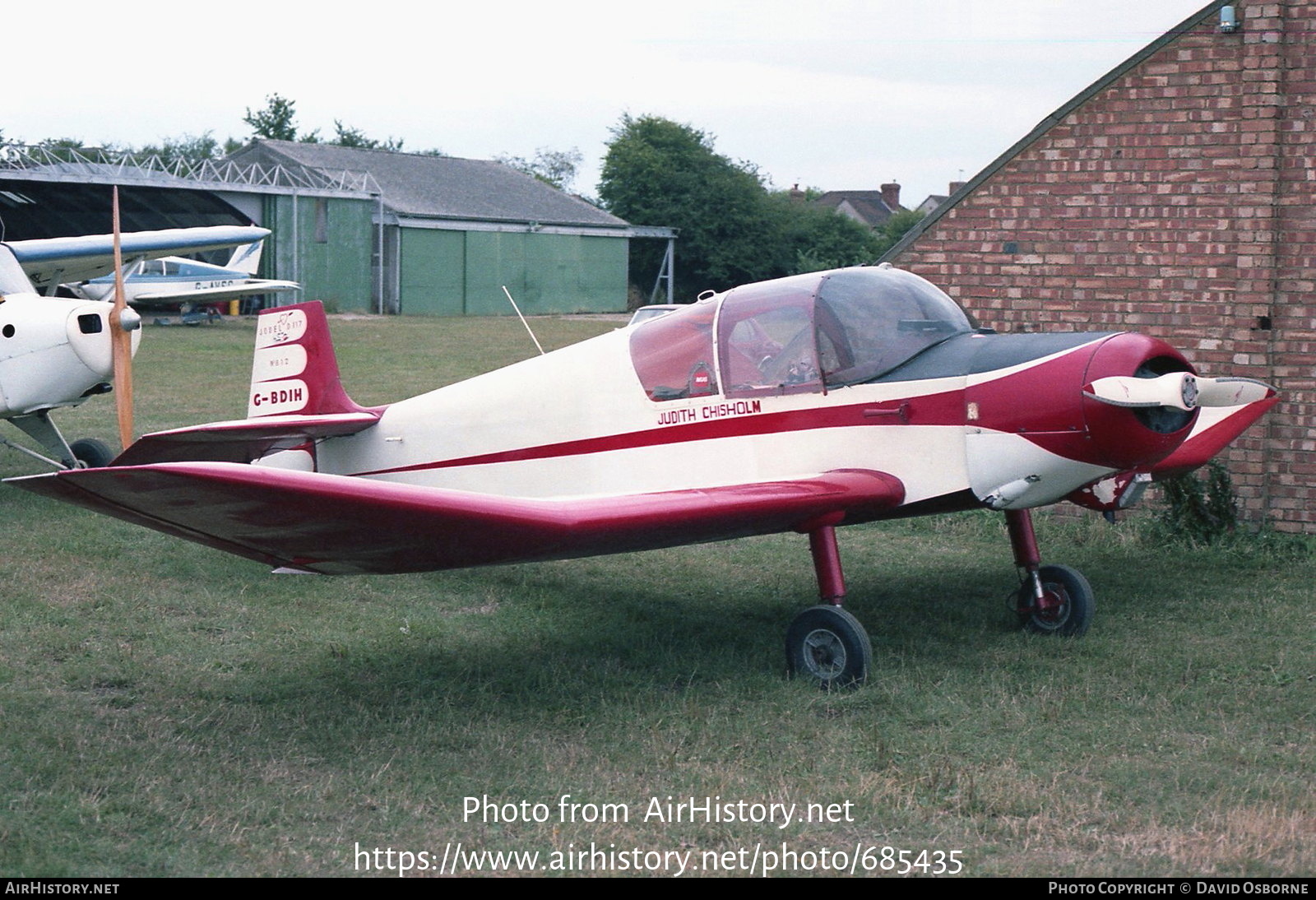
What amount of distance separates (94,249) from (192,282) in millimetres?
20670

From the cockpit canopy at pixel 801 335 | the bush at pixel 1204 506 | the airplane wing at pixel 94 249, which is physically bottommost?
the bush at pixel 1204 506

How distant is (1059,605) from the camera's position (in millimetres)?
6316

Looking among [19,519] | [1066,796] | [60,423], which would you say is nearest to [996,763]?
[1066,796]

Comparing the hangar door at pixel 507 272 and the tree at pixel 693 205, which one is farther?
the tree at pixel 693 205

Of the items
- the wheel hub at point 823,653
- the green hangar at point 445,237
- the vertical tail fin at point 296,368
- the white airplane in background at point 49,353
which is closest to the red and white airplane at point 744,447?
the wheel hub at point 823,653

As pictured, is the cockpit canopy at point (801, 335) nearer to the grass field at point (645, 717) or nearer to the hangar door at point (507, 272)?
the grass field at point (645, 717)

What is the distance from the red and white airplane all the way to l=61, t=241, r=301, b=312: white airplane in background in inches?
887

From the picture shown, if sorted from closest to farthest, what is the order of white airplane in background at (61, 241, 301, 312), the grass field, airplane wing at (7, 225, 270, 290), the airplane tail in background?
the grass field
airplane wing at (7, 225, 270, 290)
white airplane in background at (61, 241, 301, 312)
the airplane tail in background

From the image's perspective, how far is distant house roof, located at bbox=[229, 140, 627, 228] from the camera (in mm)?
43062

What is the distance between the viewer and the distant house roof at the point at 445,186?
4306 cm

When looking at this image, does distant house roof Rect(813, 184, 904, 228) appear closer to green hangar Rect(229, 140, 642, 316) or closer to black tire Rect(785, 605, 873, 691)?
green hangar Rect(229, 140, 642, 316)

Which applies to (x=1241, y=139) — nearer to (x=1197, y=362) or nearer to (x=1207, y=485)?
(x=1197, y=362)

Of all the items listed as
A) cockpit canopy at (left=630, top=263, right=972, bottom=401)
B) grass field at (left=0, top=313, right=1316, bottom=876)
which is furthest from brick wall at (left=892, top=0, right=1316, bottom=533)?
cockpit canopy at (left=630, top=263, right=972, bottom=401)

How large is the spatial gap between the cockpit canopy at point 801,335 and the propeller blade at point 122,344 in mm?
3643
